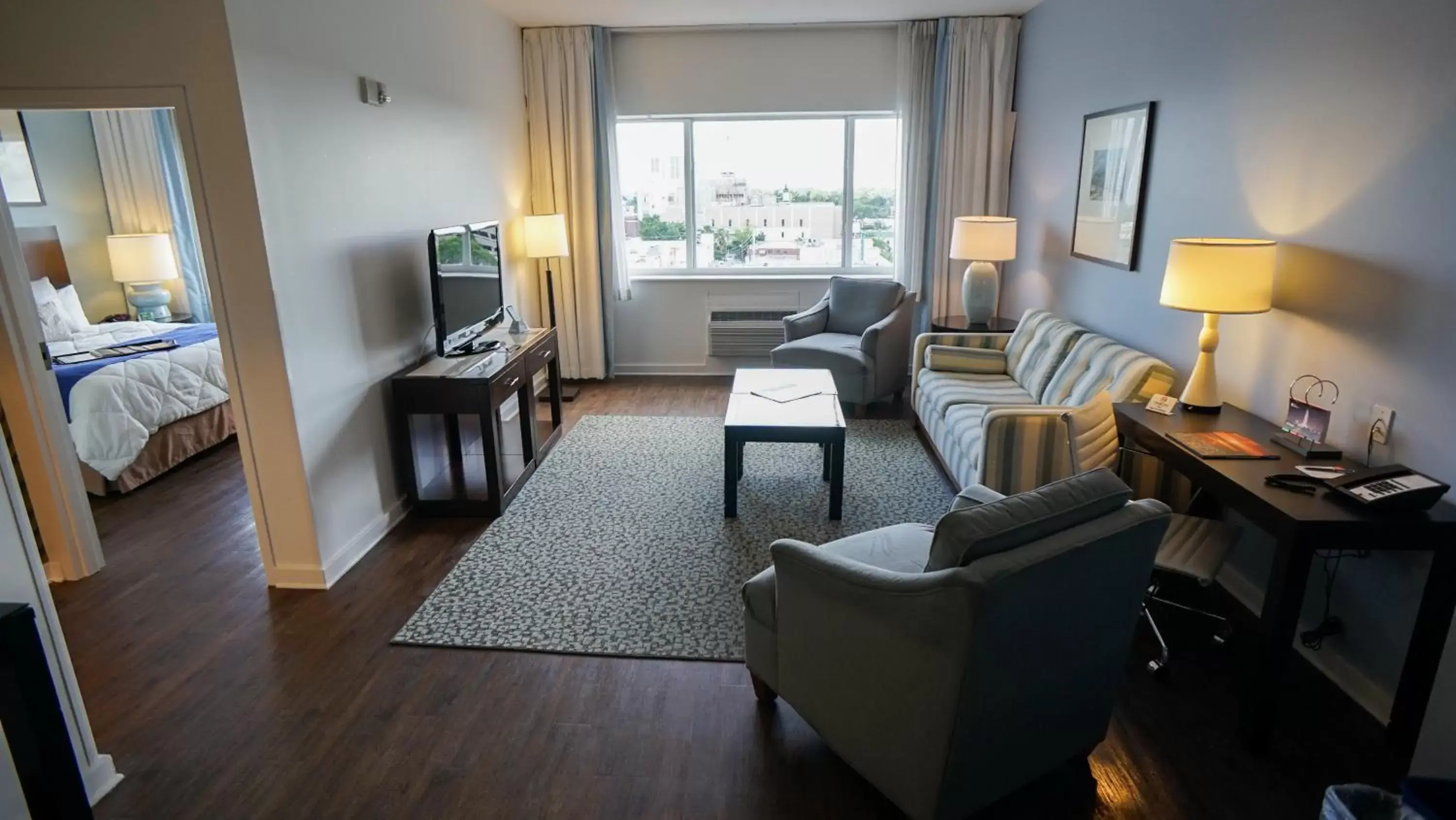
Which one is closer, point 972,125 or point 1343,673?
point 1343,673

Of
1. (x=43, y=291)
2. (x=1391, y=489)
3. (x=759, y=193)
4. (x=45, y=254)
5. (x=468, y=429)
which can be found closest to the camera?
(x=1391, y=489)

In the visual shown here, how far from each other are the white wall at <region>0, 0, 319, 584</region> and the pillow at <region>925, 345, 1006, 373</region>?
→ 3.31 metres

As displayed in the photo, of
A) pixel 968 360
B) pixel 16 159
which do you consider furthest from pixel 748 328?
pixel 16 159

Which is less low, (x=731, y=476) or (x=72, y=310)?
(x=72, y=310)

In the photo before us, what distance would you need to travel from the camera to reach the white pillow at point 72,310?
4.96 meters

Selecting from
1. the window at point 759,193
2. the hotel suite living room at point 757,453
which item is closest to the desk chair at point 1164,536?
the hotel suite living room at point 757,453

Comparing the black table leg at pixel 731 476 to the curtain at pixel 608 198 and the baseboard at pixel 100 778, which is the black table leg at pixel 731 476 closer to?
the baseboard at pixel 100 778

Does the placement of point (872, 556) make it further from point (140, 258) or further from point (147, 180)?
point (147, 180)

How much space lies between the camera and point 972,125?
538 cm

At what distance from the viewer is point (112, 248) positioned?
17.8 ft

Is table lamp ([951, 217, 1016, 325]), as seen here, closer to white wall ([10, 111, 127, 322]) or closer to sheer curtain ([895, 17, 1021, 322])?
sheer curtain ([895, 17, 1021, 322])

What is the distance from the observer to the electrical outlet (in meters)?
2.17

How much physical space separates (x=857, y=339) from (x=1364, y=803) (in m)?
4.08

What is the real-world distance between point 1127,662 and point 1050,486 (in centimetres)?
113
